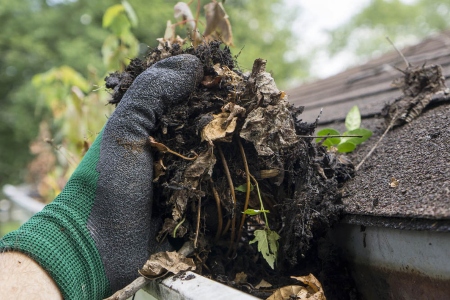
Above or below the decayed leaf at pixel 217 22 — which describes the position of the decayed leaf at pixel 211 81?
below

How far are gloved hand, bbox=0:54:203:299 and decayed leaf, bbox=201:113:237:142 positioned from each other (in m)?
0.13

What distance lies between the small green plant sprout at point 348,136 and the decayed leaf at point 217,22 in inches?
19.7

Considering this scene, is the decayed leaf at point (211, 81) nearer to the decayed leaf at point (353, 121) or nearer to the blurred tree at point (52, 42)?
the decayed leaf at point (353, 121)

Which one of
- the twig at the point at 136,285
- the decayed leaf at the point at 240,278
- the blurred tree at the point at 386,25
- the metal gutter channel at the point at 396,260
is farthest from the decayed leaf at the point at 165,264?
the blurred tree at the point at 386,25

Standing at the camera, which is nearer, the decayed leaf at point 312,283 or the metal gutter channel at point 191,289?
the metal gutter channel at point 191,289

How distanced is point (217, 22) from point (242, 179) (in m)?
0.71

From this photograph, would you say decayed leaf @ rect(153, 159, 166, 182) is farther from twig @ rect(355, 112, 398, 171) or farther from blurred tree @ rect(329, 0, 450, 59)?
blurred tree @ rect(329, 0, 450, 59)

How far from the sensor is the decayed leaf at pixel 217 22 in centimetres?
143

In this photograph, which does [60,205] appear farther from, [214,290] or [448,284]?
[448,284]

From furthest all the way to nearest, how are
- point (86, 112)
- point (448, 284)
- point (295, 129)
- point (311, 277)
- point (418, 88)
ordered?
point (86, 112), point (418, 88), point (295, 129), point (311, 277), point (448, 284)

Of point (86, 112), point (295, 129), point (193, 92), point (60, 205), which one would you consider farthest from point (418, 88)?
point (86, 112)

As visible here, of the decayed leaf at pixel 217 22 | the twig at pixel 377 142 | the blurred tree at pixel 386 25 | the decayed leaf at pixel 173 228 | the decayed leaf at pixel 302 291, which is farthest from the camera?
the blurred tree at pixel 386 25

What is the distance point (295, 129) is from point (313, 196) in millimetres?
173

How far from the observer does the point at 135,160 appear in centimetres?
94
